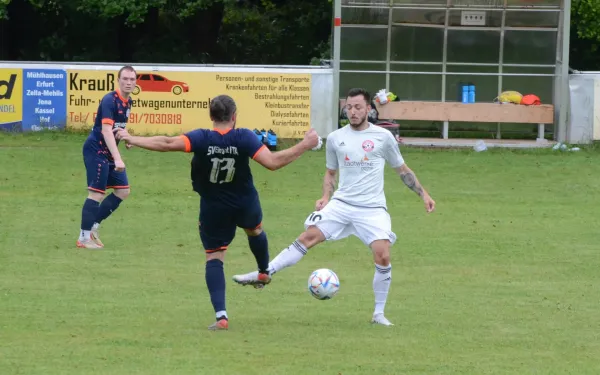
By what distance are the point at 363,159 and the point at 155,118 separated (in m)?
16.4

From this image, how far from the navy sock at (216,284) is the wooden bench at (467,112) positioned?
725 inches

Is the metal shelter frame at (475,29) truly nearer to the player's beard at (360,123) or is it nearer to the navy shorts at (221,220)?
the player's beard at (360,123)

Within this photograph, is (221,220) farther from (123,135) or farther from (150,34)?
(150,34)

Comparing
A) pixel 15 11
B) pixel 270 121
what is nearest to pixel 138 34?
pixel 15 11

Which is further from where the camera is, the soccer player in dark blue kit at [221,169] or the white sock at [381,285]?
the white sock at [381,285]

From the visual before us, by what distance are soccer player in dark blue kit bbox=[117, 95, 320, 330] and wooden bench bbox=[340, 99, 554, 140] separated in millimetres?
18254

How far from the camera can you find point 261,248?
9445mm

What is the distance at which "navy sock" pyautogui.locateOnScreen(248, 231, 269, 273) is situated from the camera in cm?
940

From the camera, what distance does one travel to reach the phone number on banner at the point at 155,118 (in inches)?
1006

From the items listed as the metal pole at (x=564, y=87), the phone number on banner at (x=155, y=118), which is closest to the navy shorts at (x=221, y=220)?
the phone number on banner at (x=155, y=118)

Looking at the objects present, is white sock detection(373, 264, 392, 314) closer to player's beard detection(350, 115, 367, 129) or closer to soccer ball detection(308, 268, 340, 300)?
soccer ball detection(308, 268, 340, 300)

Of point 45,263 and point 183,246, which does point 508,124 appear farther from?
point 45,263

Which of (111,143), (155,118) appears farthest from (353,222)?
(155,118)

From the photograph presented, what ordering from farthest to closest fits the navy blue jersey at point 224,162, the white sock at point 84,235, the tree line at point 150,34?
the tree line at point 150,34 → the white sock at point 84,235 → the navy blue jersey at point 224,162
